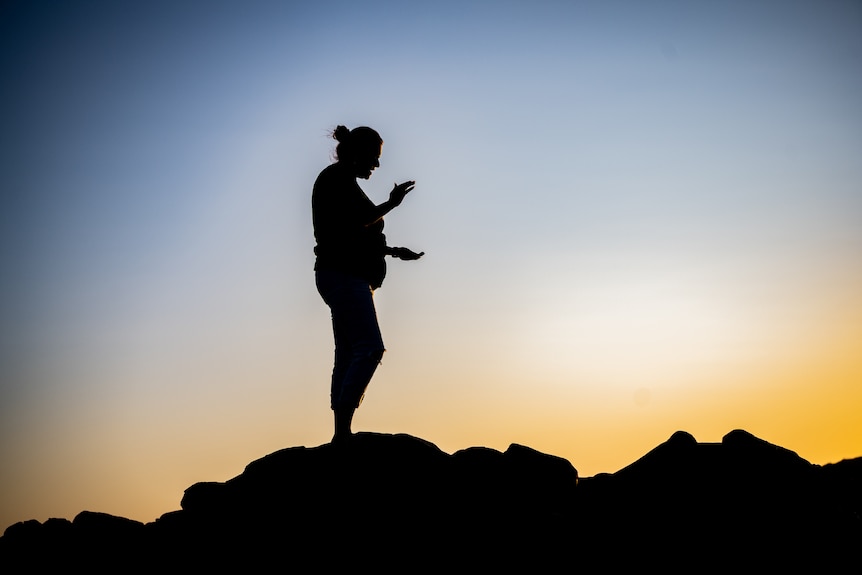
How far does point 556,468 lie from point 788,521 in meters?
2.69

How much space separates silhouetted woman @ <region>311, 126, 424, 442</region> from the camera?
7.22 metres

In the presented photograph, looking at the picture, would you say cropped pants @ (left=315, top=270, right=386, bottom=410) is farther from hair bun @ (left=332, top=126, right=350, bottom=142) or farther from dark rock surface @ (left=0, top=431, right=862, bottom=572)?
hair bun @ (left=332, top=126, right=350, bottom=142)

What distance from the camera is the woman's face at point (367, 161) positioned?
7496 millimetres

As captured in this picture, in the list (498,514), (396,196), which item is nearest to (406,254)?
(396,196)

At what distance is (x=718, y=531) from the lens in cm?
804

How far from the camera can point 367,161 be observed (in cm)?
753

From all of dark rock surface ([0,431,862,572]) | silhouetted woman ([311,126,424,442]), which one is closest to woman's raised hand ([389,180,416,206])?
silhouetted woman ([311,126,424,442])

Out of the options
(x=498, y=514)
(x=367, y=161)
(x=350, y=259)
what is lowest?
(x=498, y=514)

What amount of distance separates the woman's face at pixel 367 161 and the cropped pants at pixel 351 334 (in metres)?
1.15

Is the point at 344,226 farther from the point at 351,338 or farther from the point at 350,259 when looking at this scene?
the point at 351,338

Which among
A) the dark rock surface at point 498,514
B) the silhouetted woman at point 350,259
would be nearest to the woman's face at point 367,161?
the silhouetted woman at point 350,259

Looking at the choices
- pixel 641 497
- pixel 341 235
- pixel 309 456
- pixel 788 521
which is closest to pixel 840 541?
pixel 788 521

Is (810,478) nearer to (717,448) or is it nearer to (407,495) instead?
(717,448)

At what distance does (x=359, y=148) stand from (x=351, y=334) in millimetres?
1987
